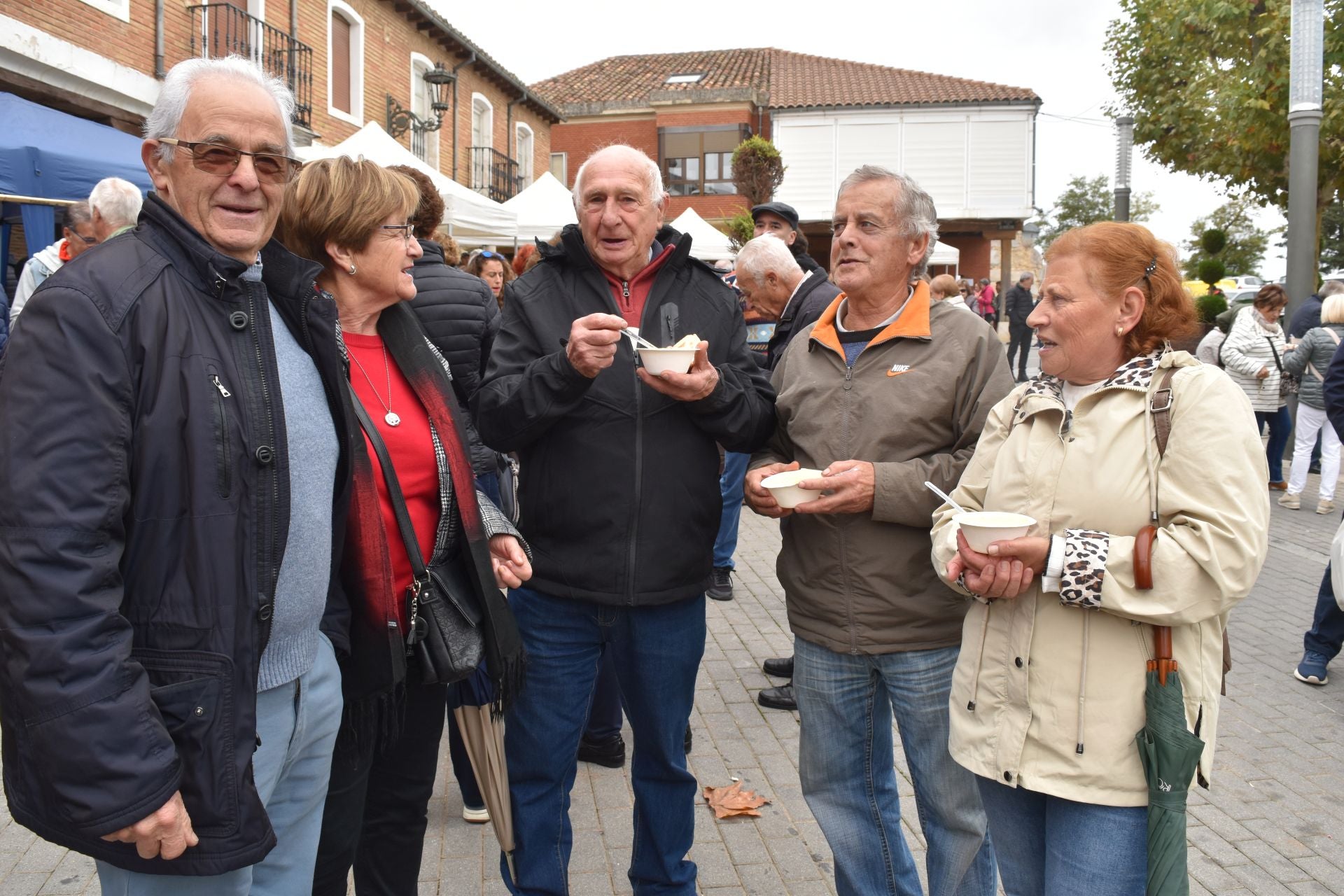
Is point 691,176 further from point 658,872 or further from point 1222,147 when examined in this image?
point 658,872

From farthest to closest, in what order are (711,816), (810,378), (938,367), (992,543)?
(711,816) < (810,378) < (938,367) < (992,543)

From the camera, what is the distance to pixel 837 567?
2732 millimetres

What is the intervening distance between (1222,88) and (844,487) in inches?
608

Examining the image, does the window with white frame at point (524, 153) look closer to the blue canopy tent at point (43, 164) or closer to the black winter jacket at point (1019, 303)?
the black winter jacket at point (1019, 303)

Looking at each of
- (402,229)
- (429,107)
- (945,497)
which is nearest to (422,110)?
(429,107)

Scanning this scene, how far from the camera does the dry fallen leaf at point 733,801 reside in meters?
3.91

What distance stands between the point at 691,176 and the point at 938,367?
36439 millimetres

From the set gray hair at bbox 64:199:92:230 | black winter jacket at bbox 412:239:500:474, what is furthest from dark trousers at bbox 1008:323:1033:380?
black winter jacket at bbox 412:239:500:474

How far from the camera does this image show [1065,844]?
7.17 ft

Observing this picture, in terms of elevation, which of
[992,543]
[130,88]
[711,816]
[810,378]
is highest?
[130,88]

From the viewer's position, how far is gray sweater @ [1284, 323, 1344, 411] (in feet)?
30.4

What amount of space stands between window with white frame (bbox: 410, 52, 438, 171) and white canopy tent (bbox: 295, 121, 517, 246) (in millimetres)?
8962

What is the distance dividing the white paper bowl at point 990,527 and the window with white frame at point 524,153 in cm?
2722

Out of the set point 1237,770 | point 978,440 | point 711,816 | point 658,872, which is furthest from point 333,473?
point 1237,770
